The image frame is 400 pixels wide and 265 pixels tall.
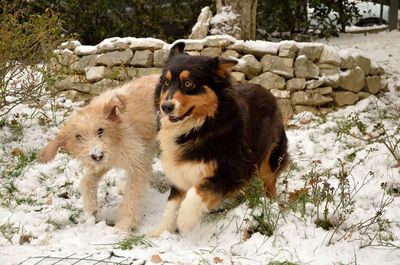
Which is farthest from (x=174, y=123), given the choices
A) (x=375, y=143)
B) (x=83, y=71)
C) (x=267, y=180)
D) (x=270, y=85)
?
(x=83, y=71)

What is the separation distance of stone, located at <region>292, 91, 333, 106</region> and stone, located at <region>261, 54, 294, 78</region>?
0.32 m

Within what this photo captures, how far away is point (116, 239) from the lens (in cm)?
415


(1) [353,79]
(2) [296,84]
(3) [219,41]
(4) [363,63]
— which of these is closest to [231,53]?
(3) [219,41]

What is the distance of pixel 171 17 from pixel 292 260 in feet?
26.8

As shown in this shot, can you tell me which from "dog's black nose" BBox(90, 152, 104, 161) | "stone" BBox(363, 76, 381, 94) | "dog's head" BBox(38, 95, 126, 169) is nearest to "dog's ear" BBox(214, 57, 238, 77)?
"dog's head" BBox(38, 95, 126, 169)

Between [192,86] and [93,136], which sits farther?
[93,136]

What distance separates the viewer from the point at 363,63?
8.59 meters

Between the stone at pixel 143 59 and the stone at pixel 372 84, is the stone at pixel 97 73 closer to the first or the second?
the stone at pixel 143 59

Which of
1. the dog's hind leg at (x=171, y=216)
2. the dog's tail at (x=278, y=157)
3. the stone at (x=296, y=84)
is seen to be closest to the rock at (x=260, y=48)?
the stone at (x=296, y=84)

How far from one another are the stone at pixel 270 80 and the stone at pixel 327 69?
2.10 feet

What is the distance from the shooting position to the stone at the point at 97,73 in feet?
28.0

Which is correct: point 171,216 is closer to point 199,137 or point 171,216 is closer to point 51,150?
point 199,137

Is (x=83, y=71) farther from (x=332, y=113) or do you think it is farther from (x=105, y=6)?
(x=332, y=113)

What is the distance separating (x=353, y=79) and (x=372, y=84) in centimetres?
49
